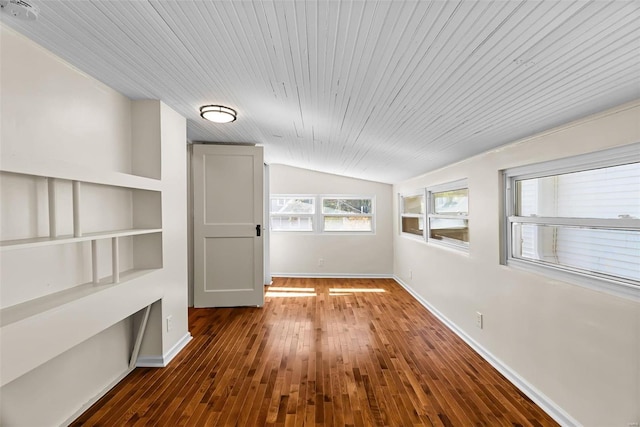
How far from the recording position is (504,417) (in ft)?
5.94

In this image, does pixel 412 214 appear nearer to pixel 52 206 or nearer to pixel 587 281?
pixel 587 281

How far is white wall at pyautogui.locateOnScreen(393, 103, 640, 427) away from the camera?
1.43 metres

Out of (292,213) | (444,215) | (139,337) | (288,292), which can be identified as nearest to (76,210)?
(139,337)

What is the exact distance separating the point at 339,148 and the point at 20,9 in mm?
2695

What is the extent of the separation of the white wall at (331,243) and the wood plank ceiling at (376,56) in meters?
3.44

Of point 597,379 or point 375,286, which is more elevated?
point 597,379

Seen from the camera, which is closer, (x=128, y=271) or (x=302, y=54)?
(x=302, y=54)

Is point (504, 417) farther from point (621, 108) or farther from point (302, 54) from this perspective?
point (302, 54)

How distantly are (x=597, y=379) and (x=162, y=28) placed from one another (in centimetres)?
292

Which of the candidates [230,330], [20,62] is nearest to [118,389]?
[230,330]

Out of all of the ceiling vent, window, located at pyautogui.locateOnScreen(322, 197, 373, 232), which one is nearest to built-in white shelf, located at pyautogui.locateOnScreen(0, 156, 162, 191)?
the ceiling vent

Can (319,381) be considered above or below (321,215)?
below

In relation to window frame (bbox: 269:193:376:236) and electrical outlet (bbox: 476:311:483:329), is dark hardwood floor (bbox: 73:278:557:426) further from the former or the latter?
window frame (bbox: 269:193:376:236)

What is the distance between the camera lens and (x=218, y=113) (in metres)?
2.47
